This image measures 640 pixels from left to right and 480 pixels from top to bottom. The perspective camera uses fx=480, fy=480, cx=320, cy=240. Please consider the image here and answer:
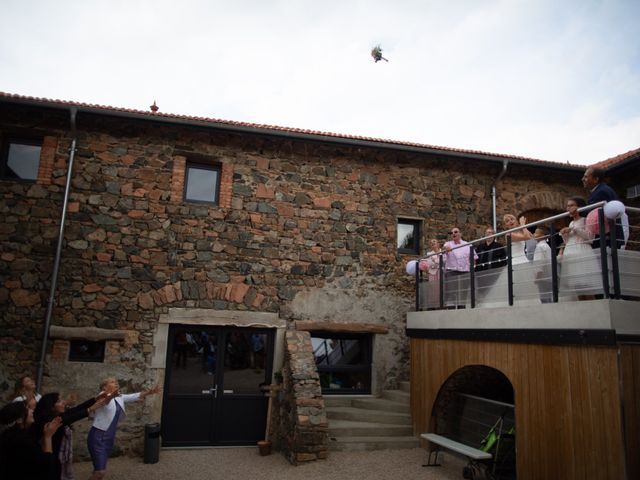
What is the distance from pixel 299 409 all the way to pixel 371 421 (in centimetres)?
164

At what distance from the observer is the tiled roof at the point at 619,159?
28.6 ft

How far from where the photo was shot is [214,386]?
8.12m

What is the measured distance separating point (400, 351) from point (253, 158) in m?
4.49

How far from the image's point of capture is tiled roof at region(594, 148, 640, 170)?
8724 millimetres

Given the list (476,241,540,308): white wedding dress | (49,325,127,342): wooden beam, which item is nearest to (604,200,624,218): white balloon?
(476,241,540,308): white wedding dress

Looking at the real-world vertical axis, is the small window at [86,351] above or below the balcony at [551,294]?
below

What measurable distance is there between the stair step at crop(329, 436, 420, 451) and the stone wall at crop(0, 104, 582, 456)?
4.61 feet

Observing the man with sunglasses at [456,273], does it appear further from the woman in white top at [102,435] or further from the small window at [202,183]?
the woman in white top at [102,435]

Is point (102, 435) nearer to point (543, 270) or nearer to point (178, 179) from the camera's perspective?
point (178, 179)

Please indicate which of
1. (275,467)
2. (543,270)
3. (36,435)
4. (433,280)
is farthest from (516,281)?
(36,435)

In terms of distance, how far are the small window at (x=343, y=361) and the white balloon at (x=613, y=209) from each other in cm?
515

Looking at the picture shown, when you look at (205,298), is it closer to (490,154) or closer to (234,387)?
(234,387)

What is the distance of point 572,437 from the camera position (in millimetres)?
4848

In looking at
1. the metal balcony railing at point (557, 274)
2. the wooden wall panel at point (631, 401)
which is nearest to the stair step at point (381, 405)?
the metal balcony railing at point (557, 274)
